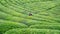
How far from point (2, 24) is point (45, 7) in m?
40.1

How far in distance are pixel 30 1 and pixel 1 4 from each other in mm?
24405

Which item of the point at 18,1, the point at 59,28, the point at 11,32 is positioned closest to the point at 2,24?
the point at 11,32

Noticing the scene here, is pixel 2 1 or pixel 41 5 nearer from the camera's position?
pixel 2 1

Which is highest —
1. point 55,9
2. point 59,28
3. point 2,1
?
point 2,1

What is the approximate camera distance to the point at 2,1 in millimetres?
66875

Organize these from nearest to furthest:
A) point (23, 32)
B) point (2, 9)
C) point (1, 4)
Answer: point (23, 32)
point (2, 9)
point (1, 4)

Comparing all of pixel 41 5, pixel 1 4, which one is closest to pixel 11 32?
pixel 1 4

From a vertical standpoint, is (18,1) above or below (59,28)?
above

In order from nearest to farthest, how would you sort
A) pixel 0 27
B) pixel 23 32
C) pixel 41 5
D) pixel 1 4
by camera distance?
pixel 23 32 < pixel 0 27 < pixel 1 4 < pixel 41 5

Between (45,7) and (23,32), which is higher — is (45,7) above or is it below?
above

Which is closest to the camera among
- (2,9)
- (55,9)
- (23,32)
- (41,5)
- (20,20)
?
(23,32)

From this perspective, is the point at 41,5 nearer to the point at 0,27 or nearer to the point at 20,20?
the point at 20,20

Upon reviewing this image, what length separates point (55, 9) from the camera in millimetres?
75375

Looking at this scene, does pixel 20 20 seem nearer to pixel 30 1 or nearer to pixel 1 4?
pixel 1 4
